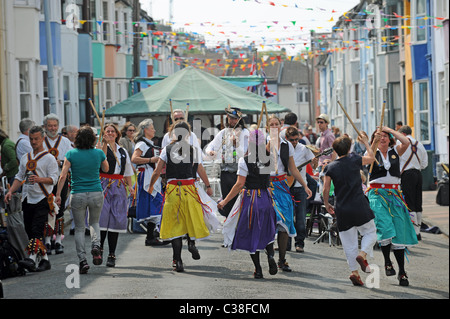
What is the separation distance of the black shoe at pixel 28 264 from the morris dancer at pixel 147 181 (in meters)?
2.59

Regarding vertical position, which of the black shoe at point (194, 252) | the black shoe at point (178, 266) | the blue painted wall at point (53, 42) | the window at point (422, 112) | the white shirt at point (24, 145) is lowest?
the black shoe at point (178, 266)

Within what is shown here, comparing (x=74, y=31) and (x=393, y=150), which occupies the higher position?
(x=74, y=31)

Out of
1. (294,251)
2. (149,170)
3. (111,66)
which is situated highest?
(111,66)

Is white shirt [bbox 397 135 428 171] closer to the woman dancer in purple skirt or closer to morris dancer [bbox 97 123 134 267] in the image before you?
the woman dancer in purple skirt

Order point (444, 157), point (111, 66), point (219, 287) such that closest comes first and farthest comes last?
point (219, 287) < point (444, 157) < point (111, 66)

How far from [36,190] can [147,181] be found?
2.50 m

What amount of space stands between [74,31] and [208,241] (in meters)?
18.5

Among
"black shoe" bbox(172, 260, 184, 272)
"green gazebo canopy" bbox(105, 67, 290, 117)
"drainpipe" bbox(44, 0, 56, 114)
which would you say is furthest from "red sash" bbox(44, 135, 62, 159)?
"green gazebo canopy" bbox(105, 67, 290, 117)

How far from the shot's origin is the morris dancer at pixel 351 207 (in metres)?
10.4

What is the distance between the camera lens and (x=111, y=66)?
141 feet

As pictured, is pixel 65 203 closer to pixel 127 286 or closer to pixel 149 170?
pixel 149 170

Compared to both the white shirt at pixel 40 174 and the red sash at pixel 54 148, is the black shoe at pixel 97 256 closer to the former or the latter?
the white shirt at pixel 40 174

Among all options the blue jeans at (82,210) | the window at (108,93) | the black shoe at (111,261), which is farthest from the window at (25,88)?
the window at (108,93)

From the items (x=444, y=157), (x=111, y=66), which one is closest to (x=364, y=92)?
(x=111, y=66)
